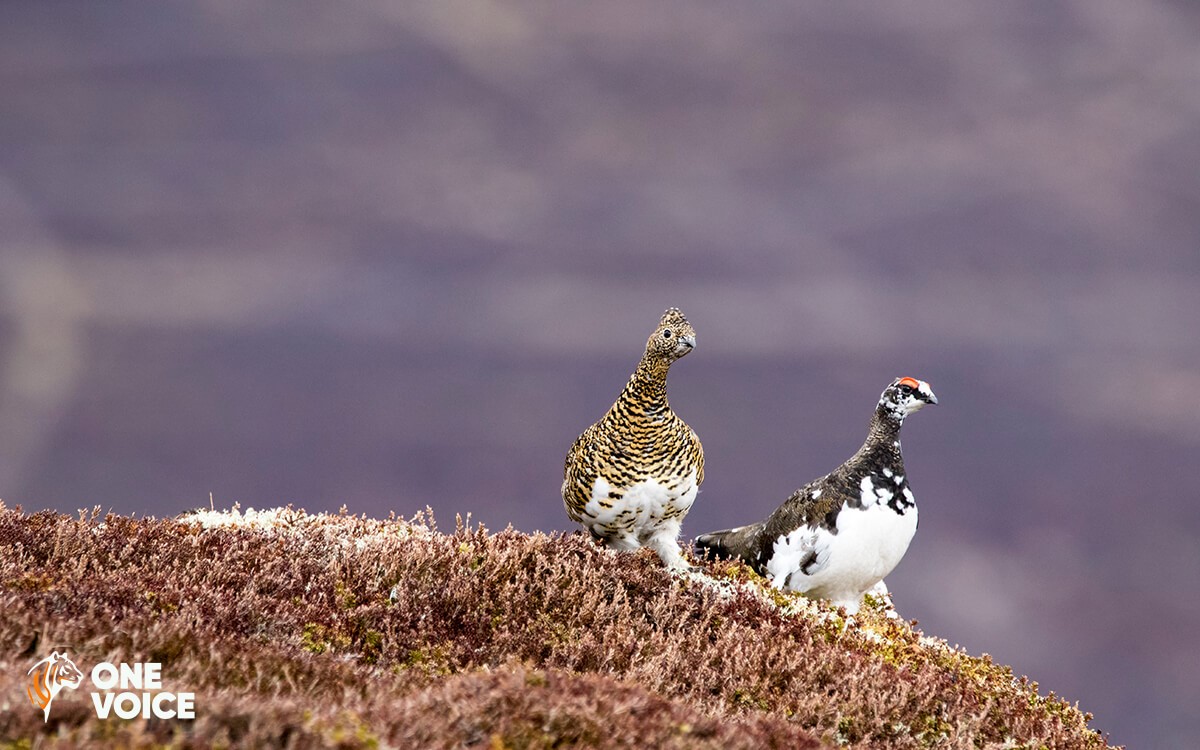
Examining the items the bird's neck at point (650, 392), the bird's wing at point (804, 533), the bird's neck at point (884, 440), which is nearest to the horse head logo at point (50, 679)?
the bird's neck at point (650, 392)

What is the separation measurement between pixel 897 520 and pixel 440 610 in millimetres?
5019

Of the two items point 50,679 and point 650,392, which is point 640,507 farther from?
point 50,679

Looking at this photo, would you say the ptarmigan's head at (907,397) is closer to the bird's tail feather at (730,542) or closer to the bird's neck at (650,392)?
the bird's tail feather at (730,542)

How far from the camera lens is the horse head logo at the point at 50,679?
11.8 ft

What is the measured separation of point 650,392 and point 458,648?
3.71 meters

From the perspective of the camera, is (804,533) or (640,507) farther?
(804,533)

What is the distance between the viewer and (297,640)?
18.7 ft

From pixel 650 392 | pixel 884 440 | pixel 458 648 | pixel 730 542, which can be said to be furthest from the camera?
pixel 730 542

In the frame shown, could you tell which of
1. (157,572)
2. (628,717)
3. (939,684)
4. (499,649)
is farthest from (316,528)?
(628,717)

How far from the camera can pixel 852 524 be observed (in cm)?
987

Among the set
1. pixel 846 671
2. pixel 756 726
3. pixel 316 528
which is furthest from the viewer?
pixel 316 528

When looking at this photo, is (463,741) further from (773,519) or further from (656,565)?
(773,519)

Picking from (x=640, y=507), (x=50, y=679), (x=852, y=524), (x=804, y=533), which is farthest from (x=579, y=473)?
(x=50, y=679)

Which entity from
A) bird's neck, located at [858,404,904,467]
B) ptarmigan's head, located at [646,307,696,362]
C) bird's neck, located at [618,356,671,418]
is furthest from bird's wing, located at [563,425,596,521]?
bird's neck, located at [858,404,904,467]
